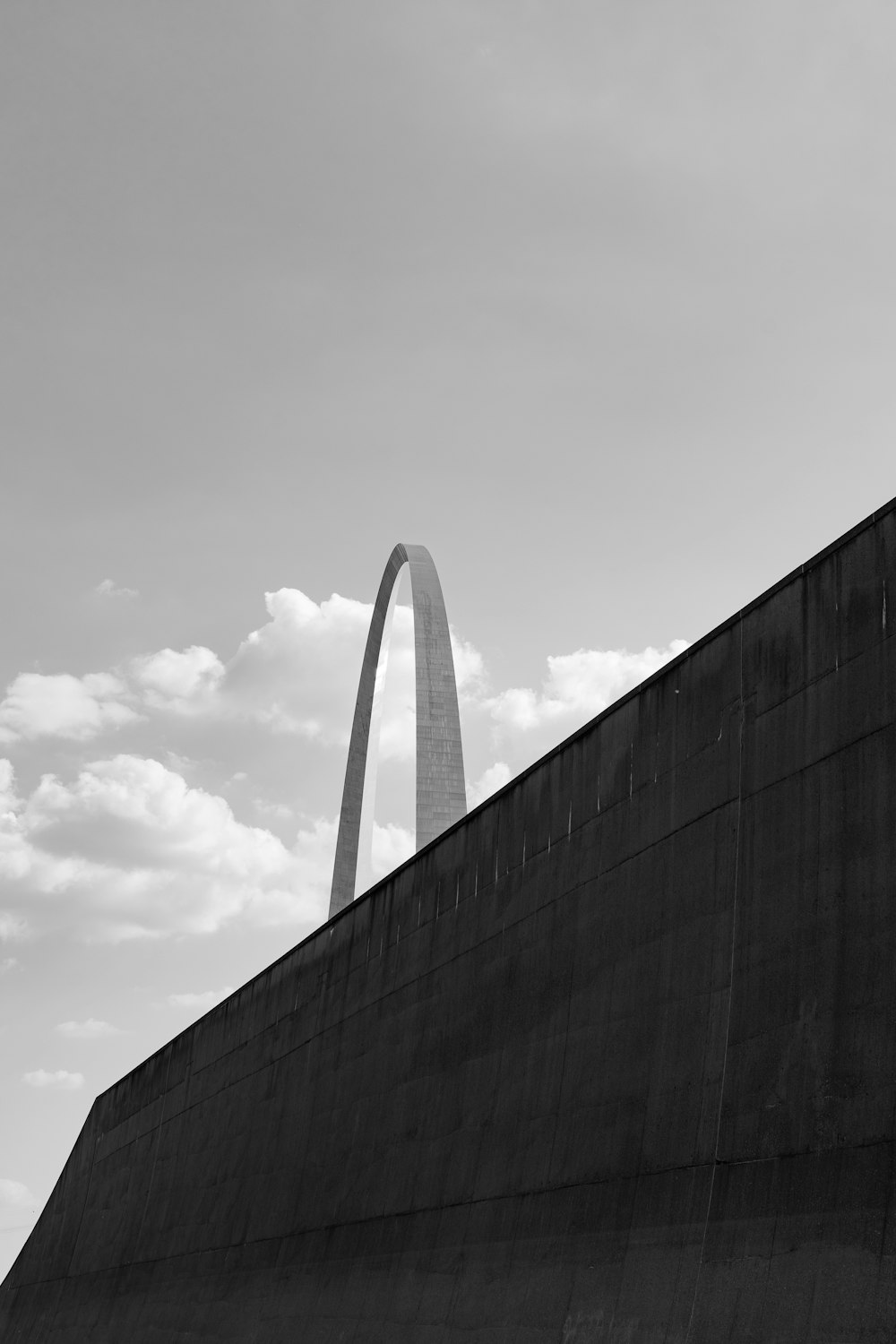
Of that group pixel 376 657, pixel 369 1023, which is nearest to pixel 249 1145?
pixel 369 1023

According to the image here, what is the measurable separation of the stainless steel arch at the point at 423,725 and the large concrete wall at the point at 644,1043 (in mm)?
13699

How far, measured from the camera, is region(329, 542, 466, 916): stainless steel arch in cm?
3497

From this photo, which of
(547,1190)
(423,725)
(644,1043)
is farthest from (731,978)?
(423,725)

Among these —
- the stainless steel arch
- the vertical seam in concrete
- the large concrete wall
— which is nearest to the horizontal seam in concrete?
the large concrete wall

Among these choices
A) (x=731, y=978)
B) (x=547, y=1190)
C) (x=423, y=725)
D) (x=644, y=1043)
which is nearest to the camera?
(x=731, y=978)

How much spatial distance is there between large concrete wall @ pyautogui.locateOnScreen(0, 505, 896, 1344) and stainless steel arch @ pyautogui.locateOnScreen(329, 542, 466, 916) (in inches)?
539

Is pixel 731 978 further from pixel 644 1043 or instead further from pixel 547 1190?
pixel 547 1190

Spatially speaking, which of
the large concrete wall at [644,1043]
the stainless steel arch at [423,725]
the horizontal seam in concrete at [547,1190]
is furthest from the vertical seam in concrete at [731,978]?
the stainless steel arch at [423,725]

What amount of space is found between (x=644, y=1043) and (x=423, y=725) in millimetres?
25081

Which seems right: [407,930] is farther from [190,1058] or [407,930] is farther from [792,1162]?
[190,1058]

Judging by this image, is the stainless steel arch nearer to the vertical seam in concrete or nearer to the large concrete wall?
the large concrete wall

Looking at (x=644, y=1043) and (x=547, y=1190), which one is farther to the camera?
(x=547, y=1190)

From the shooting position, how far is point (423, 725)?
36594mm

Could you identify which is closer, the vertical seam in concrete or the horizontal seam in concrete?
the horizontal seam in concrete
